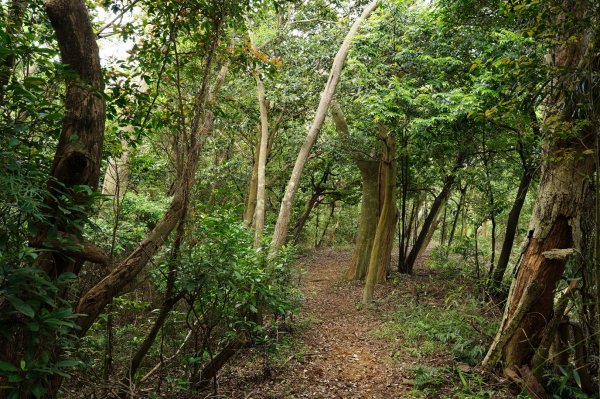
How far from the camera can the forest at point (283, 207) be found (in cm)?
271

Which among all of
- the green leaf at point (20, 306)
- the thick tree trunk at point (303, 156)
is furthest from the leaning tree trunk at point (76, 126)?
the thick tree trunk at point (303, 156)

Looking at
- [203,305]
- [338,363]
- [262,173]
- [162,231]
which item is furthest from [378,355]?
[262,173]

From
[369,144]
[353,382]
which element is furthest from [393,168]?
[353,382]

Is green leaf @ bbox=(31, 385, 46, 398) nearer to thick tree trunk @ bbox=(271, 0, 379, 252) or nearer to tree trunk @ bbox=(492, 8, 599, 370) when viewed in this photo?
tree trunk @ bbox=(492, 8, 599, 370)

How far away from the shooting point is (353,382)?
20.1 ft

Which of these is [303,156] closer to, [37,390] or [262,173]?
[262,173]

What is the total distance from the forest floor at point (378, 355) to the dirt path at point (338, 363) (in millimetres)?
15

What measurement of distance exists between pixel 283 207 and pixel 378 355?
151 inches

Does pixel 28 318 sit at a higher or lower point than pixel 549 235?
lower

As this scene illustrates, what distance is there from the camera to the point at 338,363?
271 inches

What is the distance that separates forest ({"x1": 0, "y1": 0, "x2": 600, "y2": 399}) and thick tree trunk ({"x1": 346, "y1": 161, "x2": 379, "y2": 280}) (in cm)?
8

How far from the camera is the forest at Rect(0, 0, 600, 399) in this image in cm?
271

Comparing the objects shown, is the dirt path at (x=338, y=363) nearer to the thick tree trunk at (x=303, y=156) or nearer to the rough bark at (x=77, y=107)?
the thick tree trunk at (x=303, y=156)

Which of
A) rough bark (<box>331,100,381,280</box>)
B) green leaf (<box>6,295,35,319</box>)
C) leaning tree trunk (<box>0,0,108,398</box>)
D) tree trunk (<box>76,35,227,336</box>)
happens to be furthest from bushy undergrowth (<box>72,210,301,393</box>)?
rough bark (<box>331,100,381,280</box>)
